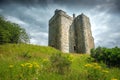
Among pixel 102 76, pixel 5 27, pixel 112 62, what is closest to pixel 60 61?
pixel 102 76

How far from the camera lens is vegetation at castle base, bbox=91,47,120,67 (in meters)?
13.2

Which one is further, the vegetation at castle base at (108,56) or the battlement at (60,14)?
the battlement at (60,14)

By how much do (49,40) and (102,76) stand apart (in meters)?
32.2

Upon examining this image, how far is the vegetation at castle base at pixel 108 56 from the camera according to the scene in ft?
43.3

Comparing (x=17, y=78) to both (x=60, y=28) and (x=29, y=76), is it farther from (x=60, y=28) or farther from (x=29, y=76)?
(x=60, y=28)

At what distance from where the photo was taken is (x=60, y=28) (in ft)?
109

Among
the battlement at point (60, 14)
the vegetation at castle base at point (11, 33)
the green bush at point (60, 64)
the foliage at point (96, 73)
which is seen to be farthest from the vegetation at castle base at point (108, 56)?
the battlement at point (60, 14)

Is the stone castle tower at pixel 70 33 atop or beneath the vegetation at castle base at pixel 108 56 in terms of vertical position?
atop

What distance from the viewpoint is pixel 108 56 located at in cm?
1373

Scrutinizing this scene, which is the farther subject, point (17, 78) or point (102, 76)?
point (102, 76)

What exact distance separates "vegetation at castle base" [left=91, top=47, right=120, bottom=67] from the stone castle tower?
16.7 meters

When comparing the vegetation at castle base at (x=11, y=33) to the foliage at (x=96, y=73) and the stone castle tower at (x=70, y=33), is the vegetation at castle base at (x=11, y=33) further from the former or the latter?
the foliage at (x=96, y=73)

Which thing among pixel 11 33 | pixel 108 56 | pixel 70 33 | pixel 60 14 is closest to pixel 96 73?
pixel 108 56

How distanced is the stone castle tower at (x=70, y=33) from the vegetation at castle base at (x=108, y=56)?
16.7 metres
